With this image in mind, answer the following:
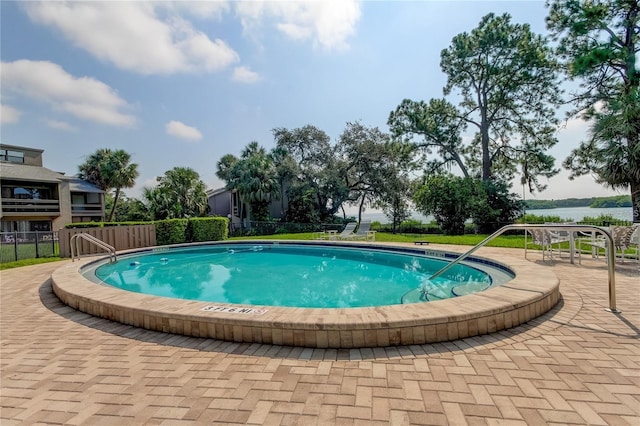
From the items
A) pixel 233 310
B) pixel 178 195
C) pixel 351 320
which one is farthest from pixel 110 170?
pixel 351 320

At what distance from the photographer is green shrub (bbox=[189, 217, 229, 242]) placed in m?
16.2

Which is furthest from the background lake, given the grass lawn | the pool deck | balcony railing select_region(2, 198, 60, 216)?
balcony railing select_region(2, 198, 60, 216)

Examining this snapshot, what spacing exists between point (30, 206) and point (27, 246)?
43.2 ft

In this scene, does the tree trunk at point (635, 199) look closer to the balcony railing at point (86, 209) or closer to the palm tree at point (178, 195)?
the palm tree at point (178, 195)

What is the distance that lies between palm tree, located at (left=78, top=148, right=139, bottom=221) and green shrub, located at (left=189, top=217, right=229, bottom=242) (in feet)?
46.2

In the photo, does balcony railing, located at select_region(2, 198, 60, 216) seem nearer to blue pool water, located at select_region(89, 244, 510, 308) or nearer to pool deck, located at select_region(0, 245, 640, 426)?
blue pool water, located at select_region(89, 244, 510, 308)

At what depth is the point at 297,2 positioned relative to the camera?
889 cm

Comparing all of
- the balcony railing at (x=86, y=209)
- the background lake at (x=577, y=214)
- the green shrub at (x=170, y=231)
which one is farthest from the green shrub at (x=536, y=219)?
the balcony railing at (x=86, y=209)

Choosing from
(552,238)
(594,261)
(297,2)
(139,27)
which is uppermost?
(297,2)

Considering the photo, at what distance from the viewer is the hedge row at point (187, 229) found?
14834 mm

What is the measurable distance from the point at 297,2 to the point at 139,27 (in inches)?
178

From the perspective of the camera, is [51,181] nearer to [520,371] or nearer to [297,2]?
[297,2]

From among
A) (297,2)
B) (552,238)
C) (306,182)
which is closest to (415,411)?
(552,238)

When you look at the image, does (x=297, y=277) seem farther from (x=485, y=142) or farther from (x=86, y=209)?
(x=86, y=209)
